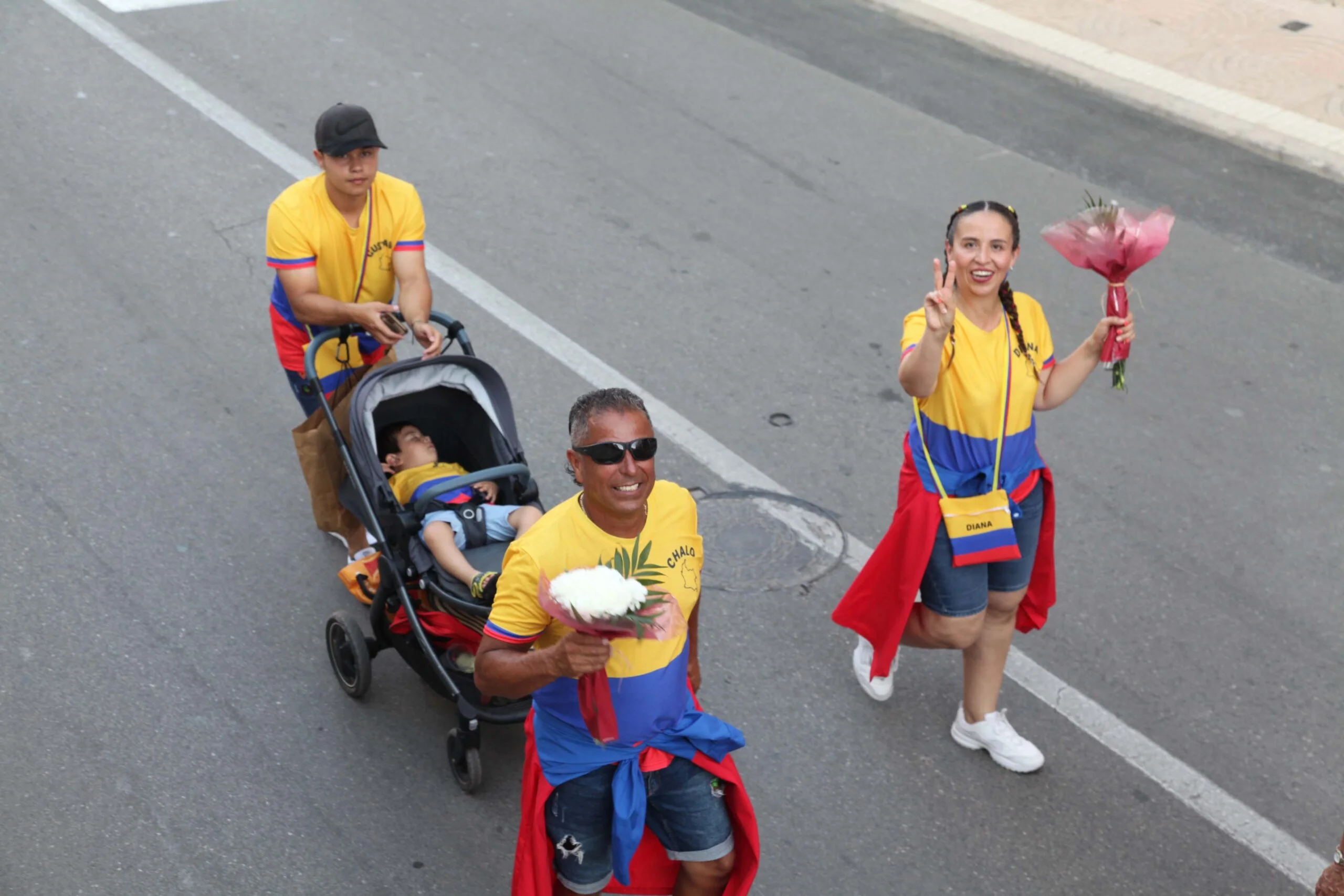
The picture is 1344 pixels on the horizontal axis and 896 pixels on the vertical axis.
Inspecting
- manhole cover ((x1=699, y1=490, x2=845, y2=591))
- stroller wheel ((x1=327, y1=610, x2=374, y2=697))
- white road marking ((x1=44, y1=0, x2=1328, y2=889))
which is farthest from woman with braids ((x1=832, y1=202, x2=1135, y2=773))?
stroller wheel ((x1=327, y1=610, x2=374, y2=697))

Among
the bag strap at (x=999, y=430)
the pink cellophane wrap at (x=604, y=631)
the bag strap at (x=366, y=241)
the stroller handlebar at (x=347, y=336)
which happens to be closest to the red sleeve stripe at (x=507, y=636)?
the pink cellophane wrap at (x=604, y=631)

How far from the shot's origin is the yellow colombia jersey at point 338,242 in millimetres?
5566

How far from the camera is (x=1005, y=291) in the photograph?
Answer: 4.75 meters

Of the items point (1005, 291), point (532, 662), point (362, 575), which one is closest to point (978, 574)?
point (1005, 291)

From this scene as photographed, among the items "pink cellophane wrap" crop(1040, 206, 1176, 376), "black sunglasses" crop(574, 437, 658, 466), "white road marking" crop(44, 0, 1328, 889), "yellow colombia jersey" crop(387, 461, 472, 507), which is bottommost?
"white road marking" crop(44, 0, 1328, 889)

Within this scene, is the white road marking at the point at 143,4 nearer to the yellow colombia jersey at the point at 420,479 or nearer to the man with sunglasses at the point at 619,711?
the yellow colombia jersey at the point at 420,479

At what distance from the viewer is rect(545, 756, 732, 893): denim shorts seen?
12.6ft

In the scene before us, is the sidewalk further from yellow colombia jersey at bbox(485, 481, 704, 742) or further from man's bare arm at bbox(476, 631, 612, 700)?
man's bare arm at bbox(476, 631, 612, 700)

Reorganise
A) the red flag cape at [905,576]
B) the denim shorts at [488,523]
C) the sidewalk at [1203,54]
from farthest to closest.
Answer: 1. the sidewalk at [1203,54]
2. the denim shorts at [488,523]
3. the red flag cape at [905,576]

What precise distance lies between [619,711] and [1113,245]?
89.7 inches

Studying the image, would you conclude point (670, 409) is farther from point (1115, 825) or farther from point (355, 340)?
point (1115, 825)

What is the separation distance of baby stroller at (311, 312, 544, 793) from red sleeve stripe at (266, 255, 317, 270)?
0.96 ft

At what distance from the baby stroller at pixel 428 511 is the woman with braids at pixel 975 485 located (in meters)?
1.41

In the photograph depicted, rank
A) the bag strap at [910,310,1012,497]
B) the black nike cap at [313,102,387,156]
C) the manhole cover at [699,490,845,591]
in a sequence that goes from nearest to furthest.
Answer: the bag strap at [910,310,1012,497]
the black nike cap at [313,102,387,156]
the manhole cover at [699,490,845,591]
